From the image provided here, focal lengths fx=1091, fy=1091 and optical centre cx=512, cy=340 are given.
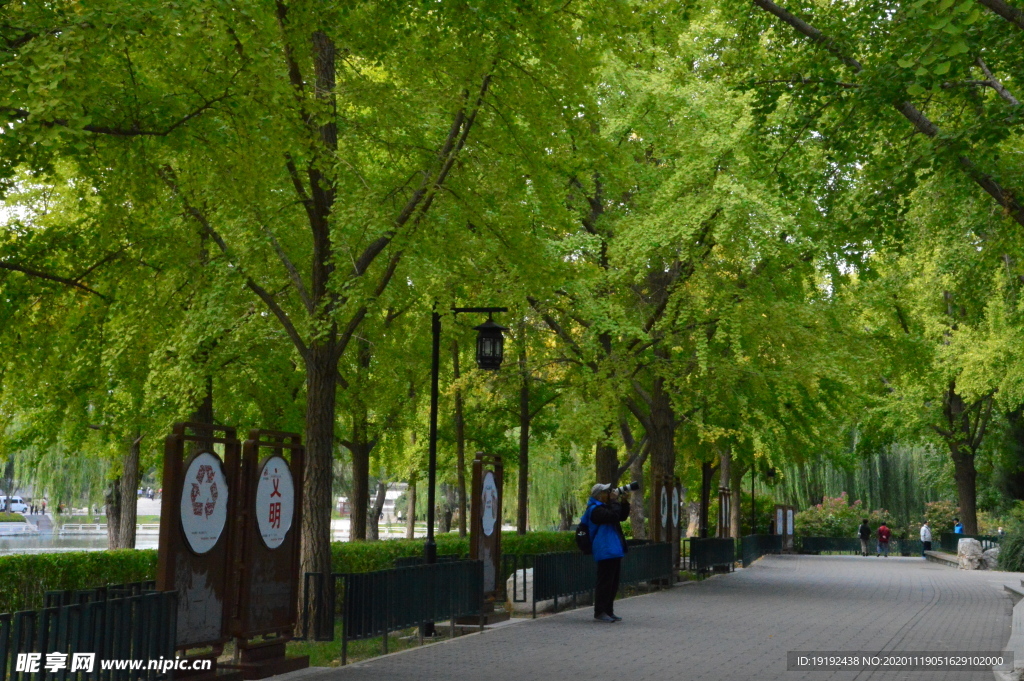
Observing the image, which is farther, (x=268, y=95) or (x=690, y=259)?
(x=690, y=259)

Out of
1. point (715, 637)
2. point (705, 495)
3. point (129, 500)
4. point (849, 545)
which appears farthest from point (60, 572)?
point (849, 545)

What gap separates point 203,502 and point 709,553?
21.5 metres

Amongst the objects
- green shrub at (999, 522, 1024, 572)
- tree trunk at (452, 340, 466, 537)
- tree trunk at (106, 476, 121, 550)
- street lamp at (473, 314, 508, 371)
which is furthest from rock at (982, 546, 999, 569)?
tree trunk at (106, 476, 121, 550)

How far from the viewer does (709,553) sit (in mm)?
28797

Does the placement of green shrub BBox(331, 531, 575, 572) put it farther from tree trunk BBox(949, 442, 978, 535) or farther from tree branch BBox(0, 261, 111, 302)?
tree trunk BBox(949, 442, 978, 535)

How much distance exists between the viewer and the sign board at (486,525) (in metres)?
15.4

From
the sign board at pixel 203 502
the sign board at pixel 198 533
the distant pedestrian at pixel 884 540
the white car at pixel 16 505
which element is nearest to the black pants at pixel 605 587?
the sign board at pixel 198 533

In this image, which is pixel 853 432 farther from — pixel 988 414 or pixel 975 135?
pixel 975 135

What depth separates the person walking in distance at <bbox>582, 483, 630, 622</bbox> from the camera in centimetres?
1557

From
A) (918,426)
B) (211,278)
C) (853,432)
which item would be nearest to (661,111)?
(211,278)

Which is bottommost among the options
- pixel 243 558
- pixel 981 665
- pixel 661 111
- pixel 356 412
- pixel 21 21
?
pixel 981 665

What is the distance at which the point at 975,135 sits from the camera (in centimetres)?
1376

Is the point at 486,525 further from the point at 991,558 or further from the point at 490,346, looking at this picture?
the point at 991,558

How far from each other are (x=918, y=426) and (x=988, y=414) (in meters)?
2.55
